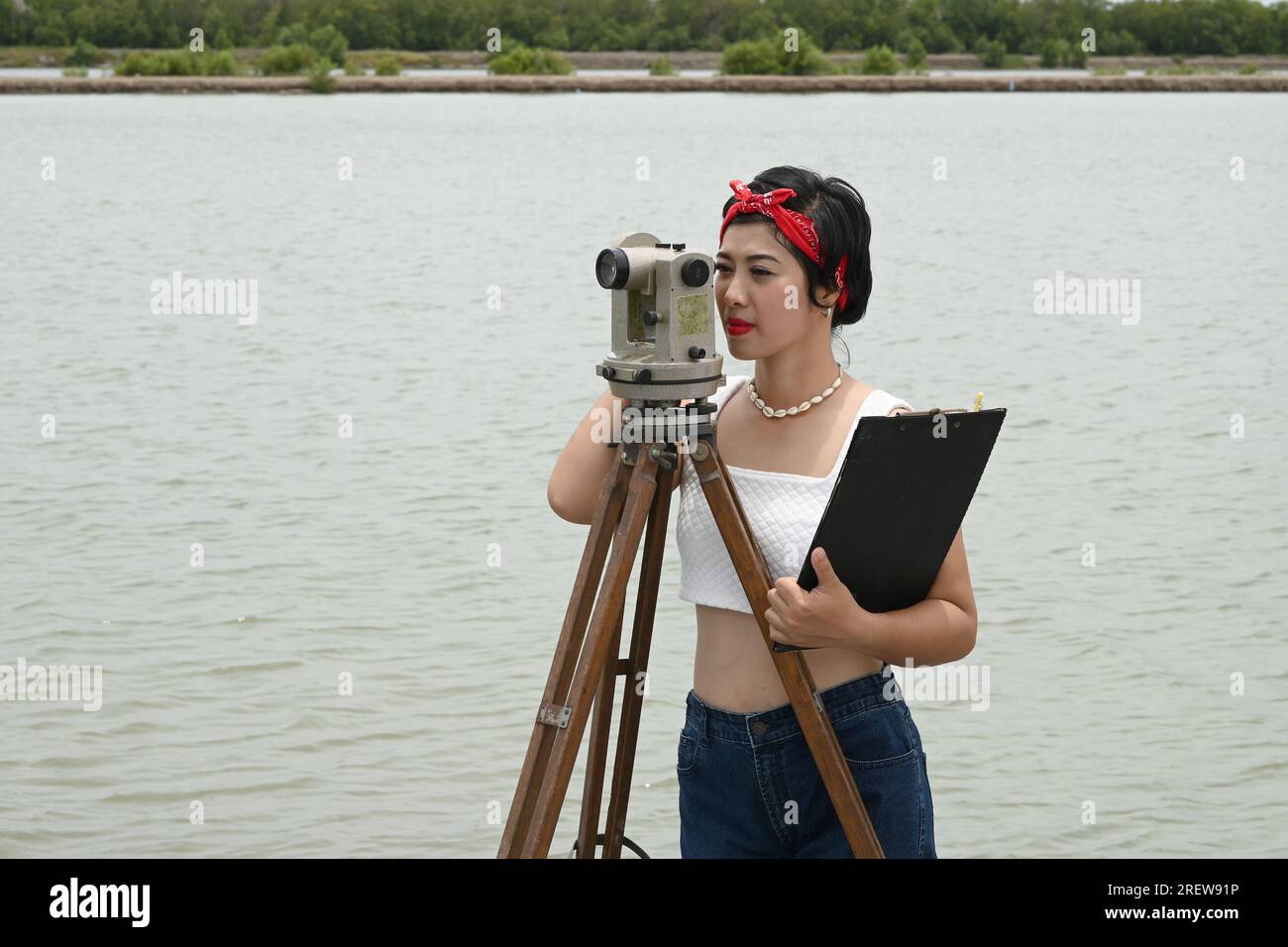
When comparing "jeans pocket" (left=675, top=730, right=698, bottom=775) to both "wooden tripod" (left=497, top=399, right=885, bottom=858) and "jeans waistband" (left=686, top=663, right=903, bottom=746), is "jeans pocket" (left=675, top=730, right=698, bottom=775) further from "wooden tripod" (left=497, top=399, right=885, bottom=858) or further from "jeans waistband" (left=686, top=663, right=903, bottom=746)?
"wooden tripod" (left=497, top=399, right=885, bottom=858)

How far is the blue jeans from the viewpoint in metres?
2.26

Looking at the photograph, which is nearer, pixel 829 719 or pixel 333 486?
pixel 829 719

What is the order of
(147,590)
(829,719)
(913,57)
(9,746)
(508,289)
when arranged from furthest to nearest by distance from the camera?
(913,57) < (508,289) < (147,590) < (9,746) < (829,719)

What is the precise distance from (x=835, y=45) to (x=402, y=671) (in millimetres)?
84067

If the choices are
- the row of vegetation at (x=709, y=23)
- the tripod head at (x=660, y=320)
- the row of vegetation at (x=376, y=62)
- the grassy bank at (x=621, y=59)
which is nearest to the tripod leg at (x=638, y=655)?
the tripod head at (x=660, y=320)

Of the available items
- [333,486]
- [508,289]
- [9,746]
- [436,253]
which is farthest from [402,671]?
[436,253]

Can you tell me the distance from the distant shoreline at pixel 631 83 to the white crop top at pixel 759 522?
59.8 m

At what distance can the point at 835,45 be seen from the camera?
85.8 m

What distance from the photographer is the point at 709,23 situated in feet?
289

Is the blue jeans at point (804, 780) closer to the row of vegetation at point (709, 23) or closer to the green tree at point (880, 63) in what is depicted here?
the green tree at point (880, 63)

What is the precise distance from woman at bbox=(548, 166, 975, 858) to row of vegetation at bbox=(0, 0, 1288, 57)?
80939mm

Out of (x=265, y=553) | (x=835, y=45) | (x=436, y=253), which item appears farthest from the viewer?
(x=835, y=45)

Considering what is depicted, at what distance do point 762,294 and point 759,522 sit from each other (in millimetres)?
308
